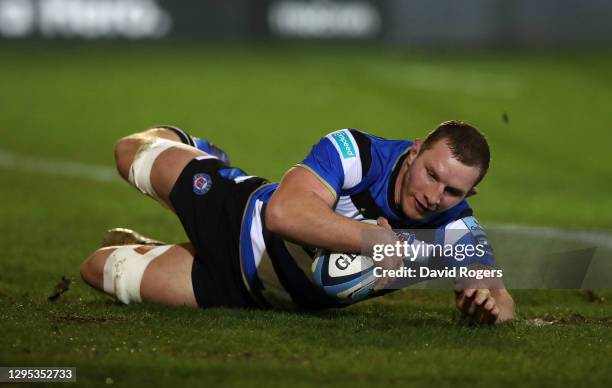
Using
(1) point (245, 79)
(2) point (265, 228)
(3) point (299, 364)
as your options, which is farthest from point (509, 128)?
(3) point (299, 364)

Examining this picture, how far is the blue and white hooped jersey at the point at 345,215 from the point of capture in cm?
474

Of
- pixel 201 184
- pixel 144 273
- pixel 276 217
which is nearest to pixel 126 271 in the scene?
pixel 144 273

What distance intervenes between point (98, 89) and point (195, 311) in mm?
12698

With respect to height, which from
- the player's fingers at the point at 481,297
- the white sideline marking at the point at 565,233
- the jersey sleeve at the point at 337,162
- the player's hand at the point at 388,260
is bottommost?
the white sideline marking at the point at 565,233

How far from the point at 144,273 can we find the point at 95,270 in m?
0.30

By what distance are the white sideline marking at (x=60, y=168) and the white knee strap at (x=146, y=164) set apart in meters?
4.66

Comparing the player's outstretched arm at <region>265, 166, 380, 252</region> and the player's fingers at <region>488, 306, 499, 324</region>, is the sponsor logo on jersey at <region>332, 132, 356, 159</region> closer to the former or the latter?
the player's outstretched arm at <region>265, 166, 380, 252</region>

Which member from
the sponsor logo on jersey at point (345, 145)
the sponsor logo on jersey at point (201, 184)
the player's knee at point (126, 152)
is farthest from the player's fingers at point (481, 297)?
the player's knee at point (126, 152)

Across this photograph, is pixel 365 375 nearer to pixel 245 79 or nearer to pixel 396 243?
pixel 396 243

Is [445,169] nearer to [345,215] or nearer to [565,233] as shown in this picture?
[345,215]

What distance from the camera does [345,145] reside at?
188 inches

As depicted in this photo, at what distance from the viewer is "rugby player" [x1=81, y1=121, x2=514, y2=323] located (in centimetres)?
459

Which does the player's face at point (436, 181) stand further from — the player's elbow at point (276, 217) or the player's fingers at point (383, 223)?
the player's elbow at point (276, 217)

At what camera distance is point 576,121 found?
14.6 meters
